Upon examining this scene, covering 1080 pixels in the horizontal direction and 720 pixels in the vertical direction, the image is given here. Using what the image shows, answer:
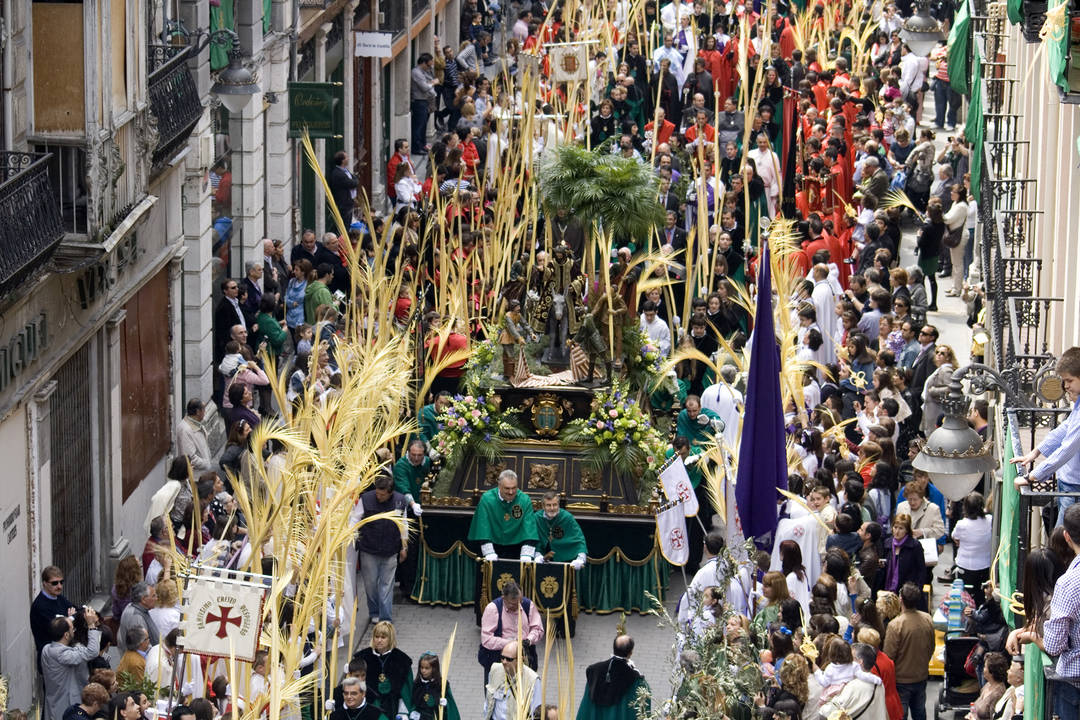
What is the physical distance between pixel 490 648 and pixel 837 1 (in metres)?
27.3

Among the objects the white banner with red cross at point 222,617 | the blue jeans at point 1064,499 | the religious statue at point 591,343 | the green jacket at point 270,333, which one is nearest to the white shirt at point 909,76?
the green jacket at point 270,333

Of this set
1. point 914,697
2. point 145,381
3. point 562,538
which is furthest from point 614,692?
point 145,381

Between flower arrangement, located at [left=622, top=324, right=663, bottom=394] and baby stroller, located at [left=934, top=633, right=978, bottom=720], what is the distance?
21.9 feet

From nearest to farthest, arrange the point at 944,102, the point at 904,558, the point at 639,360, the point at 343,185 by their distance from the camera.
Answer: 1. the point at 904,558
2. the point at 639,360
3. the point at 343,185
4. the point at 944,102

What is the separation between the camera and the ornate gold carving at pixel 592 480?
23.5 meters

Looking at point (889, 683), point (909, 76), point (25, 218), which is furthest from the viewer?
point (909, 76)

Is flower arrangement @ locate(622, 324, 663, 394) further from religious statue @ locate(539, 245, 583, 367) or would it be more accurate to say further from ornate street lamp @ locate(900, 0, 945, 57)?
ornate street lamp @ locate(900, 0, 945, 57)

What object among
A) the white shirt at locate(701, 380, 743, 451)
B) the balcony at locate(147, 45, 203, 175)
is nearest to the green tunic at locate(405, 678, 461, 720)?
the white shirt at locate(701, 380, 743, 451)

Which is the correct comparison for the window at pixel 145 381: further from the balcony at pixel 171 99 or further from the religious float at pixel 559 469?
the religious float at pixel 559 469

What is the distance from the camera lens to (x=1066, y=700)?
540 inches

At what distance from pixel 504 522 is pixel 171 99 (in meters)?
5.81

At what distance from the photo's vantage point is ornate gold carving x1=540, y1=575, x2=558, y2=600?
2178 cm

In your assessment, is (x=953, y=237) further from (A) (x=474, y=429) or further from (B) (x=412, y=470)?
(B) (x=412, y=470)

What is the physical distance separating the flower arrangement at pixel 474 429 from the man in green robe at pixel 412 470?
13.2 inches
